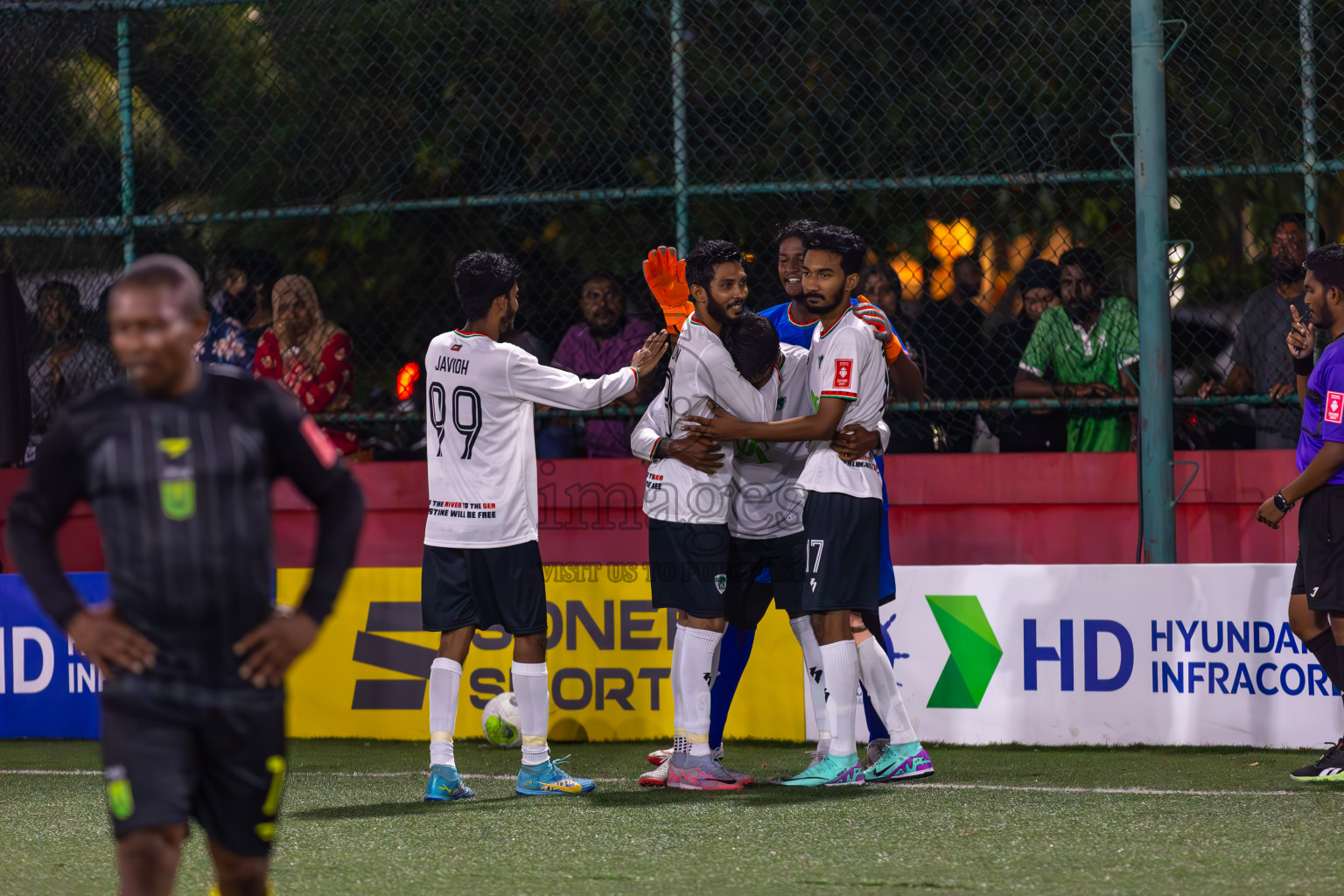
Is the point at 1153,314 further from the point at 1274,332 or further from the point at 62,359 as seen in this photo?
the point at 62,359

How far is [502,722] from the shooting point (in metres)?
7.54

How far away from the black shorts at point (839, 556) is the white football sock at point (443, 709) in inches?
54.5

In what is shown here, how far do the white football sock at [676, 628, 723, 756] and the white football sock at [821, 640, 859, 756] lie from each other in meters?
0.45

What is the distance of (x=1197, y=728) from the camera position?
7.23 metres

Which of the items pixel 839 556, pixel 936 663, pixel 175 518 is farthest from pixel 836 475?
pixel 175 518

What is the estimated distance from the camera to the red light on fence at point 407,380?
9.16 m

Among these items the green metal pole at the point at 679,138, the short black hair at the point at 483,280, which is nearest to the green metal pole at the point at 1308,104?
the green metal pole at the point at 679,138

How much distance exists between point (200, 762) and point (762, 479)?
3.58m

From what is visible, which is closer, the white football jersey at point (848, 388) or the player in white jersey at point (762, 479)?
the white football jersey at point (848, 388)

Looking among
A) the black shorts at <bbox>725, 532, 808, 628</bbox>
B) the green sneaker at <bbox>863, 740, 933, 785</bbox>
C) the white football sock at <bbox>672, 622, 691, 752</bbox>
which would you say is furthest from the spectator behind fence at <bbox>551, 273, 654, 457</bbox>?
the green sneaker at <bbox>863, 740, 933, 785</bbox>

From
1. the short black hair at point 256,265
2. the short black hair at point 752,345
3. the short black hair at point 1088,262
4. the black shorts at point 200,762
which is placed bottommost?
the black shorts at point 200,762

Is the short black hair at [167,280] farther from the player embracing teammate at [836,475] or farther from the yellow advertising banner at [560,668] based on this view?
the yellow advertising banner at [560,668]

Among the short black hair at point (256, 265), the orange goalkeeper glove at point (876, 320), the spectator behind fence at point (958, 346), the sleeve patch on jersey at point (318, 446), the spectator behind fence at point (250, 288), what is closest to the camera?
the sleeve patch on jersey at point (318, 446)

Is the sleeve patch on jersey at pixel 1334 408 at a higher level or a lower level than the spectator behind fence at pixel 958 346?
lower
